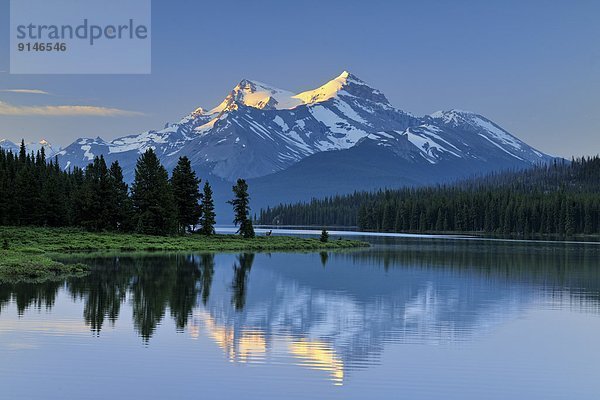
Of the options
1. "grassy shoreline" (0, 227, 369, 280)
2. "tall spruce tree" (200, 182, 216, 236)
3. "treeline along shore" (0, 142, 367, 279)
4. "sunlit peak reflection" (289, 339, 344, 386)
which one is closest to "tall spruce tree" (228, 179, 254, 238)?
"treeline along shore" (0, 142, 367, 279)

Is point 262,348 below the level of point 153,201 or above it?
below

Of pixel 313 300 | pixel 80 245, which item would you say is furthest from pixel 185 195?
pixel 313 300

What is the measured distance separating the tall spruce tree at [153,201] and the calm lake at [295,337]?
1822 inches

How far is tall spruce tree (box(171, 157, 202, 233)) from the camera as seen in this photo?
12400 centimetres

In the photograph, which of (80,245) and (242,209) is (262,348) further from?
(242,209)

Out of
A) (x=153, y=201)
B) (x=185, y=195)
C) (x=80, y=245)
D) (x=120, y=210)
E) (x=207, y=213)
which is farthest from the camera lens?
(x=185, y=195)

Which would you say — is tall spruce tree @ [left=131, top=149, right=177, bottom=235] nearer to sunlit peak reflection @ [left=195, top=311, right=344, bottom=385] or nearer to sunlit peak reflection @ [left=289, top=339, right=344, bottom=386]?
sunlit peak reflection @ [left=195, top=311, right=344, bottom=385]

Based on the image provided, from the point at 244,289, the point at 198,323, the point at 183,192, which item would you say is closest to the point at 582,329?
the point at 198,323

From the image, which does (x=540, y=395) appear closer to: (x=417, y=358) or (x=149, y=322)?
(x=417, y=358)

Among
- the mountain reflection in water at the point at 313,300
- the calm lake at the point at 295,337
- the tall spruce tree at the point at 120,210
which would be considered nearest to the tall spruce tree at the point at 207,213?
the tall spruce tree at the point at 120,210

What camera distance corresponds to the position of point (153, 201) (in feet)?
375

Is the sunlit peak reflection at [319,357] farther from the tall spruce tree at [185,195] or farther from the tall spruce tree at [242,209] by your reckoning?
the tall spruce tree at [185,195]

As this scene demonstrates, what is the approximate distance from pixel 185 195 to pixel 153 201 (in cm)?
1157

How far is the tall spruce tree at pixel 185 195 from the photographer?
124000 millimetres
